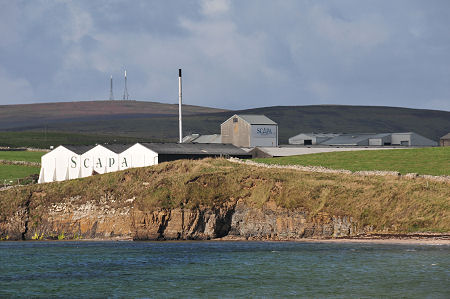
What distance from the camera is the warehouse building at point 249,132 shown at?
450 ft

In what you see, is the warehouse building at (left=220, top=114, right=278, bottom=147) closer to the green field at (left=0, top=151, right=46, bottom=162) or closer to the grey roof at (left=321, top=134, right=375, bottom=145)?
the grey roof at (left=321, top=134, right=375, bottom=145)

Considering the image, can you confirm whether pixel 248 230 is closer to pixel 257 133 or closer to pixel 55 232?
pixel 55 232

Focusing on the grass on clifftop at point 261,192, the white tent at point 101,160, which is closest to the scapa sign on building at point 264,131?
the white tent at point 101,160

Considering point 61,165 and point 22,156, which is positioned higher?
point 22,156

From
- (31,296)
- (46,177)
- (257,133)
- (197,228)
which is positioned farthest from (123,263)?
(257,133)

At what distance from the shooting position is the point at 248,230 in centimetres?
6906

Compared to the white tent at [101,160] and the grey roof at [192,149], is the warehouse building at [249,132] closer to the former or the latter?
the grey roof at [192,149]

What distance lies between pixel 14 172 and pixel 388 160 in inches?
2351

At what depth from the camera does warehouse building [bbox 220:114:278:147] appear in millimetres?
137250

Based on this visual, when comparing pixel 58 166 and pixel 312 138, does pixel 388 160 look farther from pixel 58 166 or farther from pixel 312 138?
pixel 312 138

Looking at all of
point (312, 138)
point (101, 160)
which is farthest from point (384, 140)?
point (101, 160)

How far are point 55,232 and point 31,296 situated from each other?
130 ft

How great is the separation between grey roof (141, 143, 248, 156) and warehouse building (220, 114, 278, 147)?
1223 cm

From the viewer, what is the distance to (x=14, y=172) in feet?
383
